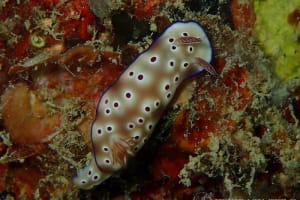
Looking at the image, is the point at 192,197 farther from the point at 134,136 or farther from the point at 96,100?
the point at 96,100

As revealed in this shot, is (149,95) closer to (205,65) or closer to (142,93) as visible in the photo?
(142,93)

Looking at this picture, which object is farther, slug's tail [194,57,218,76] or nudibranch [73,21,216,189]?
slug's tail [194,57,218,76]

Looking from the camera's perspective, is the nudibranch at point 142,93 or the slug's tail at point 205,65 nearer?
the nudibranch at point 142,93

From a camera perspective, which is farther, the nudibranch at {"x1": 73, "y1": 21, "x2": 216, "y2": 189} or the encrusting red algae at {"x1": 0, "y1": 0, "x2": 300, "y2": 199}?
the encrusting red algae at {"x1": 0, "y1": 0, "x2": 300, "y2": 199}

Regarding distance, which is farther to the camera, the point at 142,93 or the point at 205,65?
the point at 205,65

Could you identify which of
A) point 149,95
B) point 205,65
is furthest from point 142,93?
point 205,65

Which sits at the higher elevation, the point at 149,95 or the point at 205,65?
the point at 205,65

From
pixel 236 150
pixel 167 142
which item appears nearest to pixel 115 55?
pixel 167 142

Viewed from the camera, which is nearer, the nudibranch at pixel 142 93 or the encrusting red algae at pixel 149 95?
the nudibranch at pixel 142 93
